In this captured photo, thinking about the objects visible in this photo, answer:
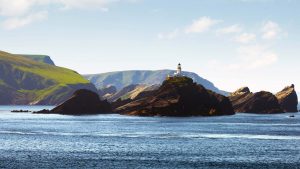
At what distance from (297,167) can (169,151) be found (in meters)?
28.1

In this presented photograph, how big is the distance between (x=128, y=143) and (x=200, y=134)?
32.4m

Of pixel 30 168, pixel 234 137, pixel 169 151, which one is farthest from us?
pixel 234 137

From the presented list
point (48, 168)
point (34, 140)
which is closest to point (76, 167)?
point (48, 168)

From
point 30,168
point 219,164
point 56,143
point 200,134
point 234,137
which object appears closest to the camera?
point 30,168

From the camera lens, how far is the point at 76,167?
80188mm

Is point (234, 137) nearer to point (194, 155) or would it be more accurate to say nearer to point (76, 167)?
point (194, 155)

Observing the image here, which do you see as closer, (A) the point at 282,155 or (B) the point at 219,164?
(B) the point at 219,164

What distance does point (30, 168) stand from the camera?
79.0 meters

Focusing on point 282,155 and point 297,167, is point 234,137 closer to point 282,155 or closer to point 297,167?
point 282,155

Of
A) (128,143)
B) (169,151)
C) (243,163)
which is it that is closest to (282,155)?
(243,163)

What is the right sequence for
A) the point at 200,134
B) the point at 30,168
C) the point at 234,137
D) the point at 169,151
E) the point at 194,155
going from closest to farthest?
the point at 30,168
the point at 194,155
the point at 169,151
the point at 234,137
the point at 200,134

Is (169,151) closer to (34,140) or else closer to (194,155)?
(194,155)

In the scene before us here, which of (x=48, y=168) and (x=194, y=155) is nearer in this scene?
(x=48, y=168)

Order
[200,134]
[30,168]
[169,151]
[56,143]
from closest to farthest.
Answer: [30,168] → [169,151] → [56,143] → [200,134]
